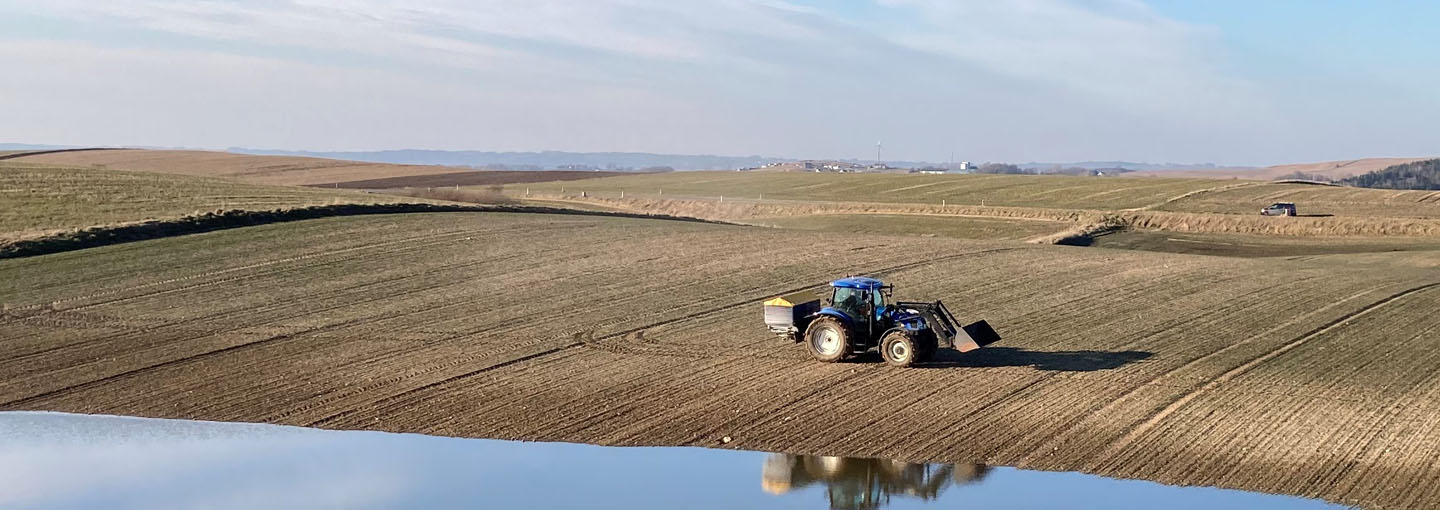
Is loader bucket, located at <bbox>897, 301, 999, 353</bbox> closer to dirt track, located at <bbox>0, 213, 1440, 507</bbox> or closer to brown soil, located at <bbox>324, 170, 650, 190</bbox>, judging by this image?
dirt track, located at <bbox>0, 213, 1440, 507</bbox>

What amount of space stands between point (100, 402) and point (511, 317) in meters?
9.33

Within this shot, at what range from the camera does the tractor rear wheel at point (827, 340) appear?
74.6 ft

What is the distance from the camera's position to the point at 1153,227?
6216 cm

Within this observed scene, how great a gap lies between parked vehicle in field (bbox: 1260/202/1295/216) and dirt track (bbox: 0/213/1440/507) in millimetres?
26596

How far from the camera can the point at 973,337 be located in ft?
74.6

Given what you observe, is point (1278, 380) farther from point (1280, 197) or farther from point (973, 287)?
point (1280, 197)

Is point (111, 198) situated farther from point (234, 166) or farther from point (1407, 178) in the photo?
point (1407, 178)

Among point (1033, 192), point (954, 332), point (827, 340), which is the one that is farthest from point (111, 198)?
point (1033, 192)

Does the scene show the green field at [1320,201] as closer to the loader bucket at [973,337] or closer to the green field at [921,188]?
the green field at [921,188]

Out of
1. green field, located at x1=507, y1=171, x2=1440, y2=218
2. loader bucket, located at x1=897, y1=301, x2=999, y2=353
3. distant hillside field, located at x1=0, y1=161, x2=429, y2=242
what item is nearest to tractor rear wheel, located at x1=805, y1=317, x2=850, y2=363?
loader bucket, located at x1=897, y1=301, x2=999, y2=353

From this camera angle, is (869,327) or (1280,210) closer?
(869,327)

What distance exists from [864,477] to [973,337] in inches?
271

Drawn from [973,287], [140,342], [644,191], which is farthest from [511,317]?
[644,191]

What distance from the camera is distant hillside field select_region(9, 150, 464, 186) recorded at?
101000 millimetres
